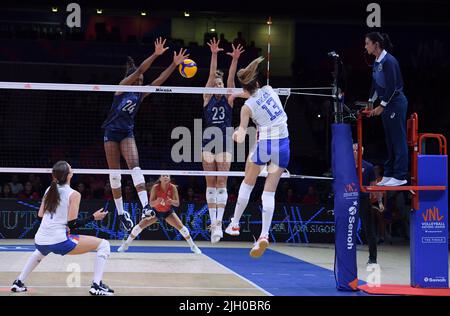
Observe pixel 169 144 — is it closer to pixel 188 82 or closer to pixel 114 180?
pixel 188 82

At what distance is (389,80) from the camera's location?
1020cm

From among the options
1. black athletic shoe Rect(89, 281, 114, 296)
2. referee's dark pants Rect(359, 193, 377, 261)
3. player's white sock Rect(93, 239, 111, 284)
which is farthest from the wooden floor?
referee's dark pants Rect(359, 193, 377, 261)

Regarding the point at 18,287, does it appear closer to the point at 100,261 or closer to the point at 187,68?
the point at 100,261

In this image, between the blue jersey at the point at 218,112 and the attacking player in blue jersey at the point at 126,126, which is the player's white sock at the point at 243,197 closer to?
the attacking player in blue jersey at the point at 126,126

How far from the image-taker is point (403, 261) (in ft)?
50.0

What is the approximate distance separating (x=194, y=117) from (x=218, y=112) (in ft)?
30.2

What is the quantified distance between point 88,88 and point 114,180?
5.17 ft

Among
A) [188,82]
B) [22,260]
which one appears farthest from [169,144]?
[22,260]

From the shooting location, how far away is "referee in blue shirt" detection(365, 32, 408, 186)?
10211mm

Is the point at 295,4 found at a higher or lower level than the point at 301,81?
higher

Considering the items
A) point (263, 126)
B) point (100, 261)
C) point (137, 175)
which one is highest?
point (263, 126)

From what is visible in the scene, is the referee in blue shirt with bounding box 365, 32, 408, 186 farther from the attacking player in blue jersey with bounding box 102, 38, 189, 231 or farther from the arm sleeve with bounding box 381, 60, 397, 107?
the attacking player in blue jersey with bounding box 102, 38, 189, 231

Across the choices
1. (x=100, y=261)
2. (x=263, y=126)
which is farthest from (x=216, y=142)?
(x=100, y=261)

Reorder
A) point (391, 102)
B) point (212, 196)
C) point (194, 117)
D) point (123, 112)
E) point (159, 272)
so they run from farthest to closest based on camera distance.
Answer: point (194, 117)
point (212, 196)
point (159, 272)
point (123, 112)
point (391, 102)
